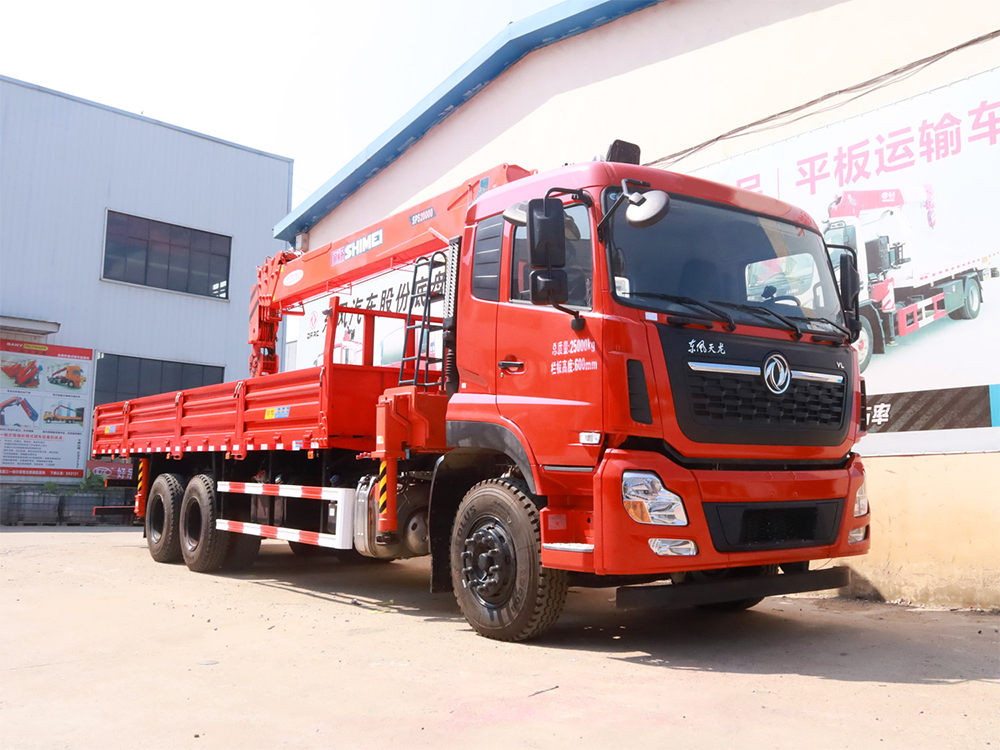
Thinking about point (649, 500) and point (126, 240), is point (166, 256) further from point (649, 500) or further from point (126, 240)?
point (649, 500)

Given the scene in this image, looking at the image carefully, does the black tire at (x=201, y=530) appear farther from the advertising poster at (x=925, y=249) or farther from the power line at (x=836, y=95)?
the advertising poster at (x=925, y=249)

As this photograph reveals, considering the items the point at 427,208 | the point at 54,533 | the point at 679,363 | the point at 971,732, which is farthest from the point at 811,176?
the point at 54,533

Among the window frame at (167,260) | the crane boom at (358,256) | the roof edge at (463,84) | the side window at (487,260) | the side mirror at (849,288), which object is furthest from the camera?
the window frame at (167,260)

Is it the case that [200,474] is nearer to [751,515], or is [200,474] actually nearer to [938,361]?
[751,515]

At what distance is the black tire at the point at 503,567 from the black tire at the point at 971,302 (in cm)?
410

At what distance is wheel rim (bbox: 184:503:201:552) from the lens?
9156 mm

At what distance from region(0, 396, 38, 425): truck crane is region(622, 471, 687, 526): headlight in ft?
56.9

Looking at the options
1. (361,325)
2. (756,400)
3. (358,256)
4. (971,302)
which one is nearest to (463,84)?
(361,325)

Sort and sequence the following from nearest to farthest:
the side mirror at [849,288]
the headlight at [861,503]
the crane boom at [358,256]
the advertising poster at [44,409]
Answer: the headlight at [861,503]
the side mirror at [849,288]
the crane boom at [358,256]
the advertising poster at [44,409]

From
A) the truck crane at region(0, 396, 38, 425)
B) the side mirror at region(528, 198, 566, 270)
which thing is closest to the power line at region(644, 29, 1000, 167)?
the side mirror at region(528, 198, 566, 270)

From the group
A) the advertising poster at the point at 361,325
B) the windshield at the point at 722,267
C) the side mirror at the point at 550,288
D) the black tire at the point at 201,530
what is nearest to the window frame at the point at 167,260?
the advertising poster at the point at 361,325

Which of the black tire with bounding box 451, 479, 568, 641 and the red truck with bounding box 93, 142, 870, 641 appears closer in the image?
the red truck with bounding box 93, 142, 870, 641

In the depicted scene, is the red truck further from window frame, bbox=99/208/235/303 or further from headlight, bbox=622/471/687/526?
window frame, bbox=99/208/235/303

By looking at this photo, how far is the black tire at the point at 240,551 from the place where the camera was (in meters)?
8.86
